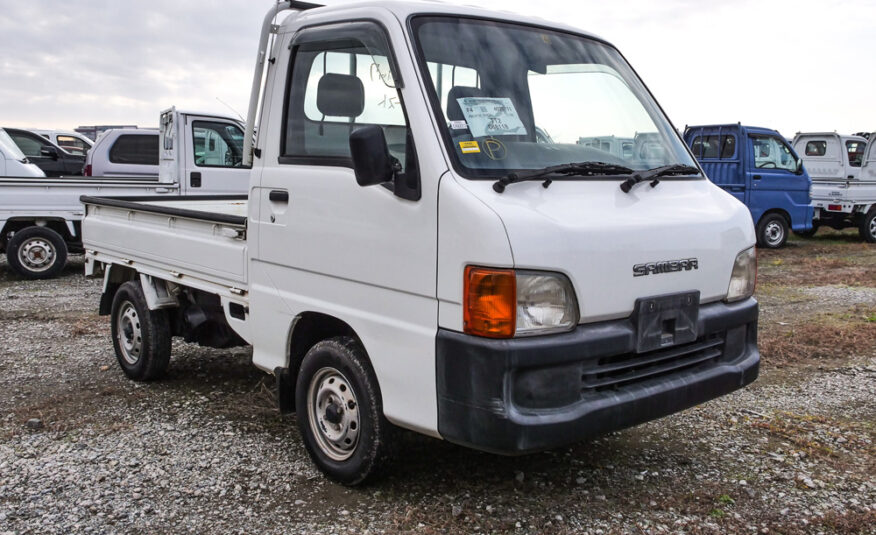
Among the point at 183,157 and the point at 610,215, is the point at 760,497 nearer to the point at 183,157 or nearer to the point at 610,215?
the point at 610,215

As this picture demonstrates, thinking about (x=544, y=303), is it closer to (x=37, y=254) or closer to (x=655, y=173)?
(x=655, y=173)

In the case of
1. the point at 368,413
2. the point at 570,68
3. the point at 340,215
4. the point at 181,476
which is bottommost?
the point at 181,476

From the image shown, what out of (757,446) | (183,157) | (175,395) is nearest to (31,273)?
(183,157)

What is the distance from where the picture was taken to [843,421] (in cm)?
492

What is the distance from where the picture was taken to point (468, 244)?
10.2 ft

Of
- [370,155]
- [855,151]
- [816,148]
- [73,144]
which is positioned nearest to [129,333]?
[370,155]

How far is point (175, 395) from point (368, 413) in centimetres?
Result: 243

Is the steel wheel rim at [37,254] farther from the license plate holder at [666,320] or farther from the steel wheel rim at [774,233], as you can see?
the steel wheel rim at [774,233]

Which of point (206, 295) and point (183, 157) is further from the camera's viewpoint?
point (183, 157)

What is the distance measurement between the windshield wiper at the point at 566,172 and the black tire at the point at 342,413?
1067 mm

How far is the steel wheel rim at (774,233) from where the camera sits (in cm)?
1487

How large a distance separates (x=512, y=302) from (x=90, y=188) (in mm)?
9113

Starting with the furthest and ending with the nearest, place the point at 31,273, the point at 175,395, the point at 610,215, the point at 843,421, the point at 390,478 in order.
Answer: the point at 31,273 → the point at 175,395 → the point at 843,421 → the point at 390,478 → the point at 610,215

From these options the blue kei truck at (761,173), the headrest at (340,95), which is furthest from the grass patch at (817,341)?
the blue kei truck at (761,173)
